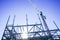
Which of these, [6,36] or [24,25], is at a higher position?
[24,25]

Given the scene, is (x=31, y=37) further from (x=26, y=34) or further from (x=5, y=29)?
(x=5, y=29)

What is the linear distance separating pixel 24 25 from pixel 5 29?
4.32m

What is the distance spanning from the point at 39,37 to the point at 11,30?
6.40 metres

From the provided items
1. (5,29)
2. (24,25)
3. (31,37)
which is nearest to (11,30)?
(5,29)

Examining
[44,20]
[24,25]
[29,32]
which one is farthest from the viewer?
[44,20]

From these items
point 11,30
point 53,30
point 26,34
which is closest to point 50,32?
point 53,30

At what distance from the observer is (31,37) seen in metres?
16.6

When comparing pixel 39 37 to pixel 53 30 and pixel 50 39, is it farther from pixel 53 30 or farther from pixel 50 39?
pixel 53 30

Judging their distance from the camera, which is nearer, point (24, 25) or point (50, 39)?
point (50, 39)

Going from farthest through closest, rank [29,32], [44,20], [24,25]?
1. [44,20]
2. [24,25]
3. [29,32]

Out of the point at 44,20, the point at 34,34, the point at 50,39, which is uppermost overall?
the point at 44,20

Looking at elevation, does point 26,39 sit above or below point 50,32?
below

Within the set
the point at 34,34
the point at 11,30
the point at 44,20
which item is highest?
the point at 44,20

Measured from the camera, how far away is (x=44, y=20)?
21.9 meters
